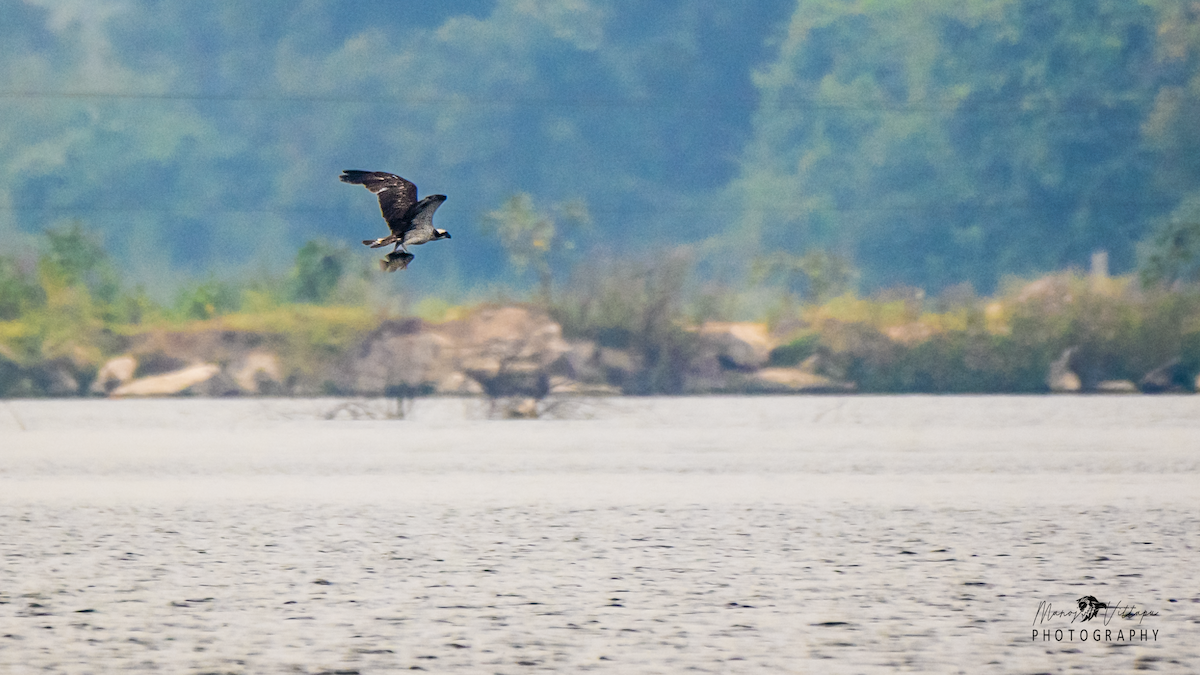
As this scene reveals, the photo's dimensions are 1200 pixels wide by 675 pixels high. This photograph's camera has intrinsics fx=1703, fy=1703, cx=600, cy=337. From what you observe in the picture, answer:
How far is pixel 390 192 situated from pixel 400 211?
116mm

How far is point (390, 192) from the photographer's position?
24.2 feet

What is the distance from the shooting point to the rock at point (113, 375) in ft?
90.0

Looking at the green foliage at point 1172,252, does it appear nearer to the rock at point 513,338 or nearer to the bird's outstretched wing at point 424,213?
the rock at point 513,338

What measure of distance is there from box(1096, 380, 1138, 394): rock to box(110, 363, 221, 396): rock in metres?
14.1

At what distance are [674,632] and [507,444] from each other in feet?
31.8

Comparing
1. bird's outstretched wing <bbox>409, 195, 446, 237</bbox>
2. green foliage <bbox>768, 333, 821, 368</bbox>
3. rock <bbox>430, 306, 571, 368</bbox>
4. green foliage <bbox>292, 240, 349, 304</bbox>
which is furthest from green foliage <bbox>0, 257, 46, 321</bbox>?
bird's outstretched wing <bbox>409, 195, 446, 237</bbox>

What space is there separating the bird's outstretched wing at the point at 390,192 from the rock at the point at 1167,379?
21479 millimetres

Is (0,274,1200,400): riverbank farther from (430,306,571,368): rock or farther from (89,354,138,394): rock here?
(430,306,571,368): rock

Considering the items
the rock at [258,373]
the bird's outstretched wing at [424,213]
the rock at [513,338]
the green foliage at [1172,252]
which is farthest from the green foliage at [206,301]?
the bird's outstretched wing at [424,213]

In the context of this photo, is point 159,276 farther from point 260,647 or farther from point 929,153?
point 260,647

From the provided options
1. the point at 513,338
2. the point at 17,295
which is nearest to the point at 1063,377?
the point at 513,338

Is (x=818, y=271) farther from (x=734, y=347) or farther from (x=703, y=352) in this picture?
(x=703, y=352)

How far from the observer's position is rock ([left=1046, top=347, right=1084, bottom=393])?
88.5 feet

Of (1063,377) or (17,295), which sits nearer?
(1063,377)
